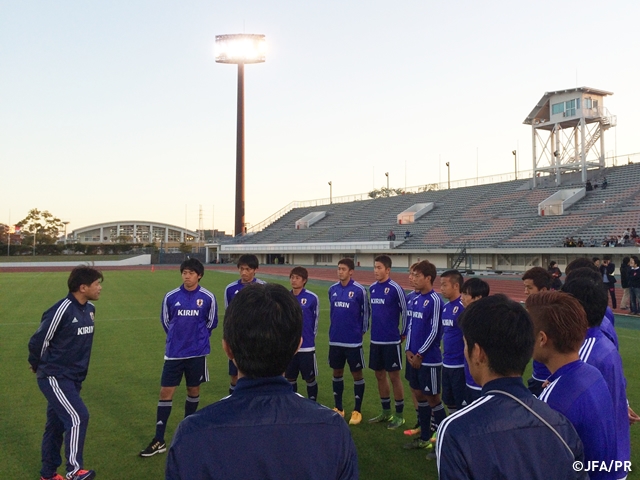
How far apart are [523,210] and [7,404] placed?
1533 inches

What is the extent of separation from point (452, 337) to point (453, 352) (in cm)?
17

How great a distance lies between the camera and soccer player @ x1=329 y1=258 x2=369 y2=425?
21.6 feet

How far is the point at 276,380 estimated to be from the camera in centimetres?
187

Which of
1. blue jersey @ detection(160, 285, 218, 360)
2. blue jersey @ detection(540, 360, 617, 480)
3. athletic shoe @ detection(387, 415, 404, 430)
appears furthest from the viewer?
athletic shoe @ detection(387, 415, 404, 430)

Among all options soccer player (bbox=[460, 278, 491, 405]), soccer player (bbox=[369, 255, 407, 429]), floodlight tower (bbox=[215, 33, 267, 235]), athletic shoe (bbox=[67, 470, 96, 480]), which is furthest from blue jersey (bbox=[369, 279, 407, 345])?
floodlight tower (bbox=[215, 33, 267, 235])

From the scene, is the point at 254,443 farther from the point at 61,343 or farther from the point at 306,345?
the point at 306,345

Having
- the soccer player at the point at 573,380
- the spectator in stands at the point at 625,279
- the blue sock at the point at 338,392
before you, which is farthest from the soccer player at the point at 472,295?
the spectator in stands at the point at 625,279

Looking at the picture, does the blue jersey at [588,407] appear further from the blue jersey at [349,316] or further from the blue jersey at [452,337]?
the blue jersey at [349,316]

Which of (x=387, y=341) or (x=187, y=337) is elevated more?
(x=187, y=337)

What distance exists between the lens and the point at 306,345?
21.4ft

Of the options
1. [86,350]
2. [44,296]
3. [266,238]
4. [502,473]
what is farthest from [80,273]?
[266,238]

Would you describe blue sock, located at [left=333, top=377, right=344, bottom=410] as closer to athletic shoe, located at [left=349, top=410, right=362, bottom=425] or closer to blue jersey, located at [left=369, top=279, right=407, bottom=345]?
athletic shoe, located at [left=349, top=410, right=362, bottom=425]

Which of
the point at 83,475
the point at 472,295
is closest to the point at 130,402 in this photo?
the point at 83,475

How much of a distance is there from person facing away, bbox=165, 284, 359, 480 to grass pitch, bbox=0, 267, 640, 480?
49 millimetres
